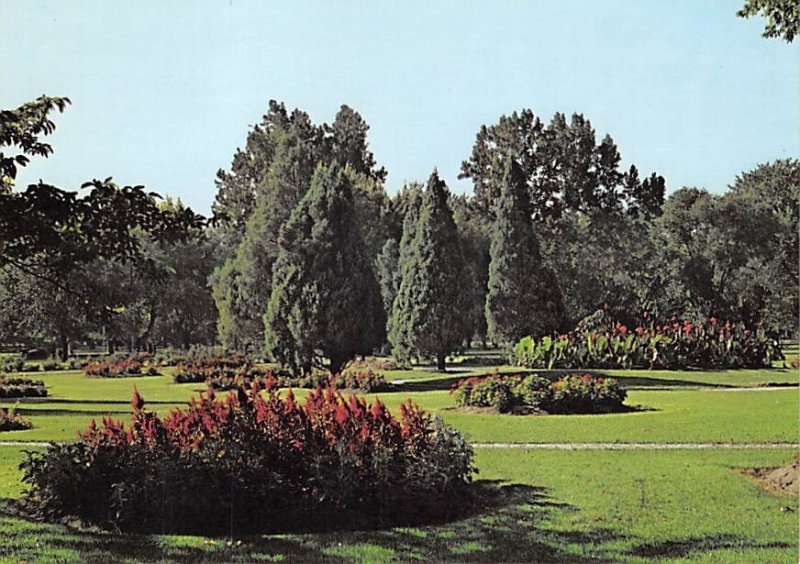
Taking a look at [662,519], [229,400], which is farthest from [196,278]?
[662,519]

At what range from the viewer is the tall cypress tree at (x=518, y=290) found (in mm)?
10719

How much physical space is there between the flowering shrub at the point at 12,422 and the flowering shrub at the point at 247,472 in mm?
1025

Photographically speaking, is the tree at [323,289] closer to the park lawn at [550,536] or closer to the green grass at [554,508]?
the green grass at [554,508]

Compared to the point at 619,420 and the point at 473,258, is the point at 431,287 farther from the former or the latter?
the point at 619,420

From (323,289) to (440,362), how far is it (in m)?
2.35

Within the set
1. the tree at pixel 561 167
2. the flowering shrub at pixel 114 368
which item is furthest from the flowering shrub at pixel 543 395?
the flowering shrub at pixel 114 368

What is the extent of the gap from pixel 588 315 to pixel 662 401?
333 centimetres

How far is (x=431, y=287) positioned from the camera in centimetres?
1410

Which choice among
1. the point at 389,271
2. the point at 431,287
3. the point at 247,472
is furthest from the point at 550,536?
the point at 389,271

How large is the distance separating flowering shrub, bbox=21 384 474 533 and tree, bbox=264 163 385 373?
542cm

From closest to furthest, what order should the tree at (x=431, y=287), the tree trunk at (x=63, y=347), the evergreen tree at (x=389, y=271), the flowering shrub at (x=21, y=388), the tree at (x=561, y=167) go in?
the tree trunk at (x=63, y=347)
the flowering shrub at (x=21, y=388)
the tree at (x=561, y=167)
the tree at (x=431, y=287)
the evergreen tree at (x=389, y=271)

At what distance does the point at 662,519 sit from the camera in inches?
202

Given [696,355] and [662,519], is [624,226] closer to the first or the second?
[696,355]

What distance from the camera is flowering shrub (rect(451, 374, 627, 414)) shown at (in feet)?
29.3
